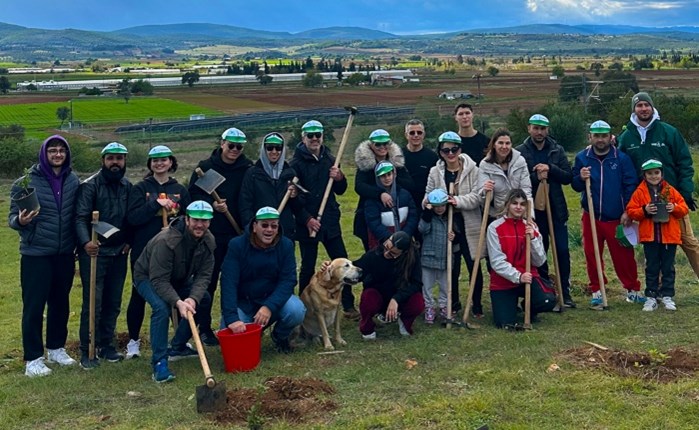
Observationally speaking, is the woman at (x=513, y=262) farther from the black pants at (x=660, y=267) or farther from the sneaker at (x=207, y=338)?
the sneaker at (x=207, y=338)

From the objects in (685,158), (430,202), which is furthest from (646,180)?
(430,202)

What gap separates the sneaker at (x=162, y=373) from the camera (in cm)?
731

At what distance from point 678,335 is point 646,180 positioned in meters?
1.88

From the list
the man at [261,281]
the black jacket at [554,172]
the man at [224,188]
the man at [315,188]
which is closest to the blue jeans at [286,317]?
the man at [261,281]

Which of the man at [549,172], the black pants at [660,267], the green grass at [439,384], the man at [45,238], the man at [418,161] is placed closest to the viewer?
the green grass at [439,384]

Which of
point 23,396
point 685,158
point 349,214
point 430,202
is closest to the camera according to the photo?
point 23,396

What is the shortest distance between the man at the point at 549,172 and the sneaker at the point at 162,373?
14.4 ft

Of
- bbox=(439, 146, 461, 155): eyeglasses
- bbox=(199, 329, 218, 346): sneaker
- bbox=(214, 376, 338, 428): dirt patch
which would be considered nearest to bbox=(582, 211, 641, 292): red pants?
bbox=(439, 146, 461, 155): eyeglasses

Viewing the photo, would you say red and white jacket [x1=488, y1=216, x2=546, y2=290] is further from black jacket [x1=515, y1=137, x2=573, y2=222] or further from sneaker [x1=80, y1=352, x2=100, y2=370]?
sneaker [x1=80, y1=352, x2=100, y2=370]

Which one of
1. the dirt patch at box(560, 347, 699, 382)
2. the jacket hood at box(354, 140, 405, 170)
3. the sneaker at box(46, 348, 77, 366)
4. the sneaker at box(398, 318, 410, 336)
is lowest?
the sneaker at box(46, 348, 77, 366)

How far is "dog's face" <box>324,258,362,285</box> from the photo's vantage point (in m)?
8.05

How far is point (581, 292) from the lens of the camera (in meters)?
10.3

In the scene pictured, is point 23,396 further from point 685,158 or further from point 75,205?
point 685,158

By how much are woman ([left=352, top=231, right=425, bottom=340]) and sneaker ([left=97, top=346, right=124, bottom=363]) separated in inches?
103
